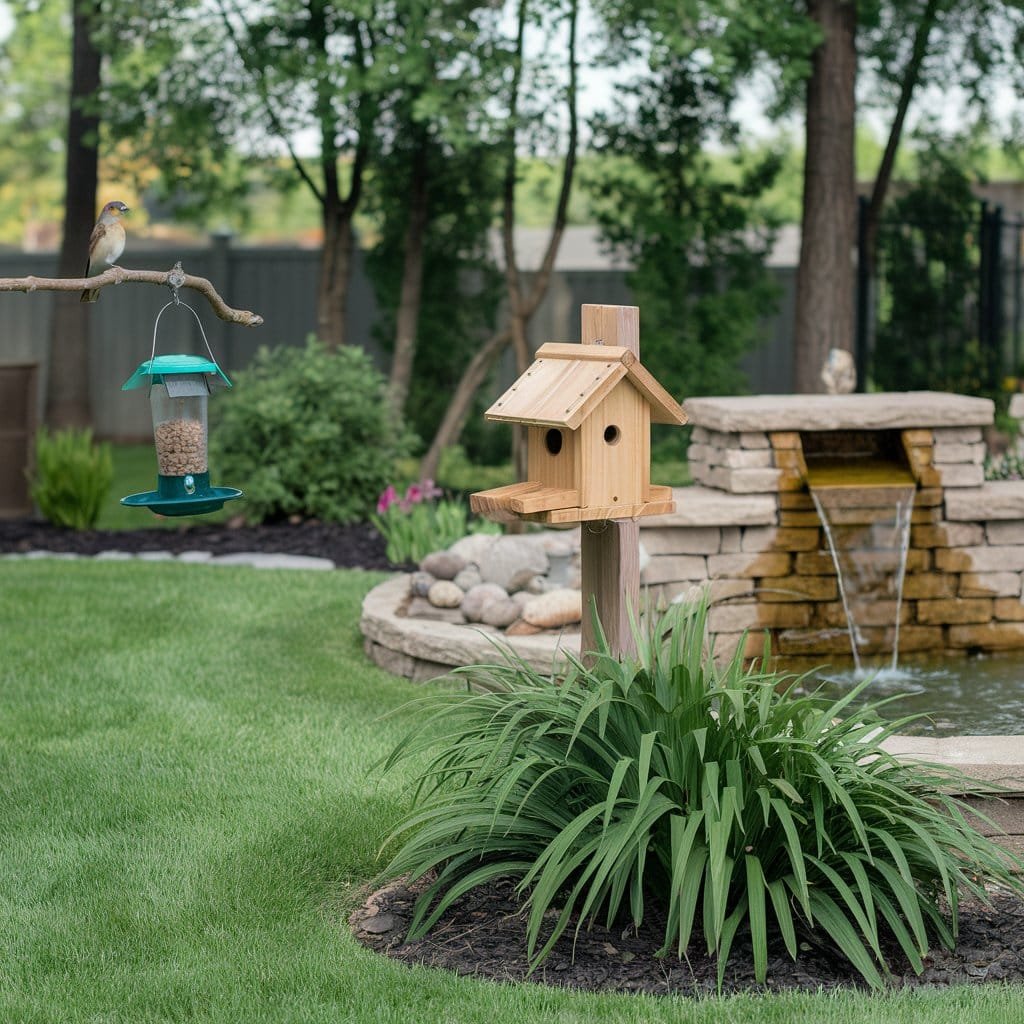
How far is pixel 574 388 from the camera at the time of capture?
3826 mm

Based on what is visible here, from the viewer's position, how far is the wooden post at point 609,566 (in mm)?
4012

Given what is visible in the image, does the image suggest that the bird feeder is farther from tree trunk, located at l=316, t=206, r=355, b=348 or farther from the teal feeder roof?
tree trunk, located at l=316, t=206, r=355, b=348

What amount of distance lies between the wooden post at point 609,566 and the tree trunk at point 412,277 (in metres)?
8.07

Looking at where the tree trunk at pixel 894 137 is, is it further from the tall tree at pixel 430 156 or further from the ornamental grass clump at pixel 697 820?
the ornamental grass clump at pixel 697 820

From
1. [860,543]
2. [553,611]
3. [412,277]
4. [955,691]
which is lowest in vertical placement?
[955,691]

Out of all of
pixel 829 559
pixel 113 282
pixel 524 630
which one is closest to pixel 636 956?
pixel 113 282

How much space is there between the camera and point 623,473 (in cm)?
391

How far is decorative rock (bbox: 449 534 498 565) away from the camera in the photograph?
7117 mm

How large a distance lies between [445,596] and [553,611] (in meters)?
0.57

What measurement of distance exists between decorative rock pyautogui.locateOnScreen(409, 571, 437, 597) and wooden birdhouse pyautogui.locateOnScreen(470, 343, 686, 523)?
109 inches

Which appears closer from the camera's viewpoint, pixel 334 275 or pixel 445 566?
pixel 445 566

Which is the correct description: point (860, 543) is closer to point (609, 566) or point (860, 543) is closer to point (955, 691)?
point (955, 691)

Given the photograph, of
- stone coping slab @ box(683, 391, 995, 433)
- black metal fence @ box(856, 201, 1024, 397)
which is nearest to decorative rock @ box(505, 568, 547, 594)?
stone coping slab @ box(683, 391, 995, 433)

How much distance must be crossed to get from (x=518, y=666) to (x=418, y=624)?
2.11 meters
